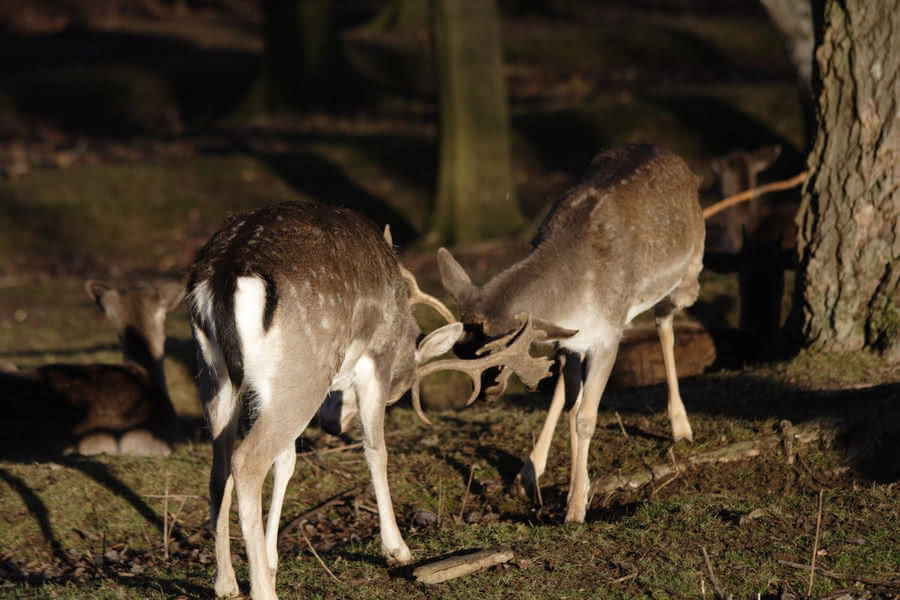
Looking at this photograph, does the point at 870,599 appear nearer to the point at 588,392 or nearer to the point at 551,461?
the point at 588,392

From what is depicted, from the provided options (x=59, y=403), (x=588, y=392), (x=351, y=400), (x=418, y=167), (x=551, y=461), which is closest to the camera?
(x=351, y=400)

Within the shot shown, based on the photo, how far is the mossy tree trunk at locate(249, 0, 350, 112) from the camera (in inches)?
844

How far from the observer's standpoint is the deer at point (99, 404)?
28.1 ft

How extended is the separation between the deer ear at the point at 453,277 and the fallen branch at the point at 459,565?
4.38 ft

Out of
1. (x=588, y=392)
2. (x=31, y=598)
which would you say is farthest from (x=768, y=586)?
(x=31, y=598)

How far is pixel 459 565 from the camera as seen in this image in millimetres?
5453

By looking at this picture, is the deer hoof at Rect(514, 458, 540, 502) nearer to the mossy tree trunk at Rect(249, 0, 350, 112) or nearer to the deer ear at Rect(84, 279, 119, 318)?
the deer ear at Rect(84, 279, 119, 318)

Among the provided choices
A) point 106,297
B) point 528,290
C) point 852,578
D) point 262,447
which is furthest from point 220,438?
point 106,297

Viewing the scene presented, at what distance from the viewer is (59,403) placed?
862 centimetres

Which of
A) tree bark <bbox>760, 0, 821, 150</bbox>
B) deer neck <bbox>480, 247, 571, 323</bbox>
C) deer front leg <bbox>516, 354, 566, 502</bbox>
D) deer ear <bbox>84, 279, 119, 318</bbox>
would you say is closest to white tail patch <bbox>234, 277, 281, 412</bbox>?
deer neck <bbox>480, 247, 571, 323</bbox>

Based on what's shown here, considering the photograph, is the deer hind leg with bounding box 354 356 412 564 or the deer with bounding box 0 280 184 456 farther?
the deer with bounding box 0 280 184 456

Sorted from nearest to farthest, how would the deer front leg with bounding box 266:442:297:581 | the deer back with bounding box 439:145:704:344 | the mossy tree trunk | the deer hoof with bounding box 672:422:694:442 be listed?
the deer front leg with bounding box 266:442:297:581
the deer back with bounding box 439:145:704:344
the deer hoof with bounding box 672:422:694:442
the mossy tree trunk

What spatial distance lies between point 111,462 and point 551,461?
8.58 feet

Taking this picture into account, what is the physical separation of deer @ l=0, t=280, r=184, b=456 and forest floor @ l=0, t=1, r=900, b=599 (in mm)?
294
